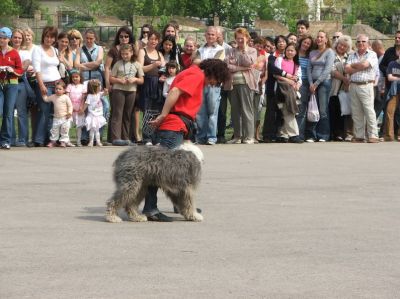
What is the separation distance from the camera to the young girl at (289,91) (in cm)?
1970

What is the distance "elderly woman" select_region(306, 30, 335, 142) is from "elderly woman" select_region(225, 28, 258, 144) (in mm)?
1162

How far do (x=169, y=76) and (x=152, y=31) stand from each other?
1008 millimetres

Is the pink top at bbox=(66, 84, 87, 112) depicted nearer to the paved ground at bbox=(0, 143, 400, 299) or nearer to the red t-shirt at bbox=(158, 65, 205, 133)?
the paved ground at bbox=(0, 143, 400, 299)

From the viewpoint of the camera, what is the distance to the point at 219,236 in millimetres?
10492

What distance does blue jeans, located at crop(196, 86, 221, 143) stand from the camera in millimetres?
19141

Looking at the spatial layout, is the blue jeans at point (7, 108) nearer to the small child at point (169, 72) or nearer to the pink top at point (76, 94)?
the pink top at point (76, 94)

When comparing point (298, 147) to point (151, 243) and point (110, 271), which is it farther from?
point (110, 271)

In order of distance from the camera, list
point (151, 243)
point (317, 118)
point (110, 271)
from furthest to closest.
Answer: point (317, 118)
point (151, 243)
point (110, 271)

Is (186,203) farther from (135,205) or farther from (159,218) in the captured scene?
(135,205)

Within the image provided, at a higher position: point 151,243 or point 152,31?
point 152,31

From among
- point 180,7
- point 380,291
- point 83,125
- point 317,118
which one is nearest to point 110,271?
point 380,291

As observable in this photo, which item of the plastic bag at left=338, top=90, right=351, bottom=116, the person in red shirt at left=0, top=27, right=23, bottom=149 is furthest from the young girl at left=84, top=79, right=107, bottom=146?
the plastic bag at left=338, top=90, right=351, bottom=116

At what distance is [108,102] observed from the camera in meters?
19.7

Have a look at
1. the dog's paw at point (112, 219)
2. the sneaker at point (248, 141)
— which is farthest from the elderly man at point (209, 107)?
the dog's paw at point (112, 219)
